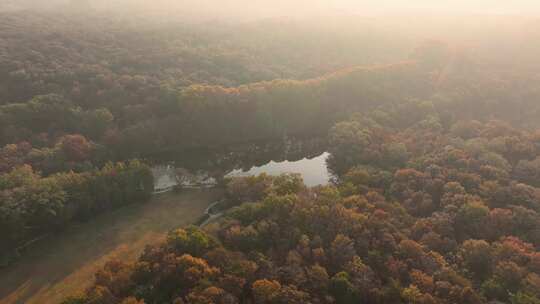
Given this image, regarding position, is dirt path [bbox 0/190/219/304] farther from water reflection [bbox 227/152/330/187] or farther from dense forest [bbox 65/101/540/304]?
water reflection [bbox 227/152/330/187]

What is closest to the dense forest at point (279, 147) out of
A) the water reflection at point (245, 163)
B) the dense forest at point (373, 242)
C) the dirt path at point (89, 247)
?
the dense forest at point (373, 242)

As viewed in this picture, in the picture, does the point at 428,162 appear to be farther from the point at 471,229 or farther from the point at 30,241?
the point at 30,241

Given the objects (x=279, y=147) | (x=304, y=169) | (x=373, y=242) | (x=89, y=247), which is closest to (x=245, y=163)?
(x=279, y=147)

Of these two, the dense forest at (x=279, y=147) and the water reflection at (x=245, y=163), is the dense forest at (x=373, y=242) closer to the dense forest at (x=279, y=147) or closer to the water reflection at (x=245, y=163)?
the dense forest at (x=279, y=147)

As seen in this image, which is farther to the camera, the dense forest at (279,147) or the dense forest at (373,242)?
the dense forest at (279,147)

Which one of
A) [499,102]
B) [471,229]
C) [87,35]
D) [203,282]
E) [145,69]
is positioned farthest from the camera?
[87,35]

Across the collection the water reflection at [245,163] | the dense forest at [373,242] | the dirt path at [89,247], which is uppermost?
the dense forest at [373,242]

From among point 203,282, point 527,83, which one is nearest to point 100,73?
point 203,282

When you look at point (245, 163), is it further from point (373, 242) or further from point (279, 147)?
point (373, 242)
